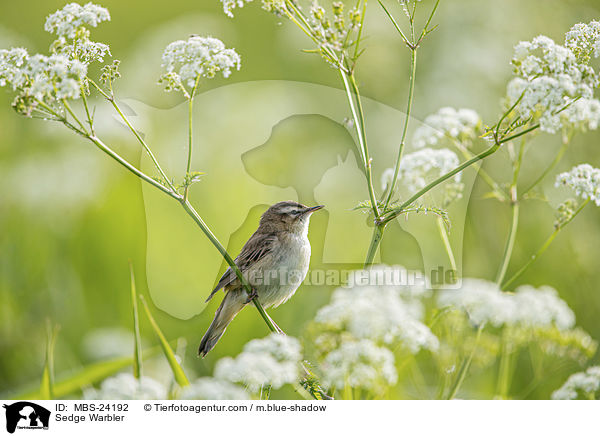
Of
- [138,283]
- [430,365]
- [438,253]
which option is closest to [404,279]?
[438,253]

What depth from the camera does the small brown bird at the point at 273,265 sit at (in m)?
2.65

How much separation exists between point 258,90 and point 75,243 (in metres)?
1.71

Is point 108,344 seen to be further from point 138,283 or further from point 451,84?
point 451,84

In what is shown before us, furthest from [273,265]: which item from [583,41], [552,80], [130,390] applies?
[583,41]

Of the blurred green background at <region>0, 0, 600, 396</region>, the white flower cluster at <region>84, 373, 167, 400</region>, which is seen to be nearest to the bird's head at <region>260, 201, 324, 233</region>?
the blurred green background at <region>0, 0, 600, 396</region>

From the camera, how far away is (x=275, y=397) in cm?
282

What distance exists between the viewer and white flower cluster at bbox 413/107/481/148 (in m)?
2.85

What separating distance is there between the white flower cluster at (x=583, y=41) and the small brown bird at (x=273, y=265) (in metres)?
1.28

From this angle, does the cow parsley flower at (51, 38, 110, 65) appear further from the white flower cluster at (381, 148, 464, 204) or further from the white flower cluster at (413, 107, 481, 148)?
the white flower cluster at (413, 107, 481, 148)

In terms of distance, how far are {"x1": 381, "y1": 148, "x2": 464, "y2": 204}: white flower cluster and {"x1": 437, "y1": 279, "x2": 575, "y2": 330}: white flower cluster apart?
509mm

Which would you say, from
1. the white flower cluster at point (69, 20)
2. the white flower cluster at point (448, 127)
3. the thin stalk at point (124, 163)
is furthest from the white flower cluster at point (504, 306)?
the white flower cluster at point (69, 20)

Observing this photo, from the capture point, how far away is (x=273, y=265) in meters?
2.69

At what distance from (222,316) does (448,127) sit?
150 centimetres

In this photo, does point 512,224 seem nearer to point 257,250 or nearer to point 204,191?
point 257,250
